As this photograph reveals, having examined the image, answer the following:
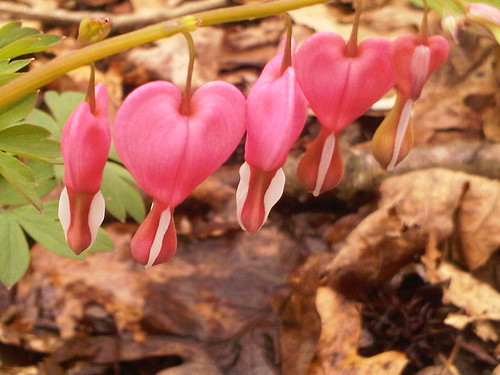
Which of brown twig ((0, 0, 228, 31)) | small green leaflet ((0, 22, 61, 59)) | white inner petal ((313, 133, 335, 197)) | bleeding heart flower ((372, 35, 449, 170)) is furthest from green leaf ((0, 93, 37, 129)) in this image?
brown twig ((0, 0, 228, 31))

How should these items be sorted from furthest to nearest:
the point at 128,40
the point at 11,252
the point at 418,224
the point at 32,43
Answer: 1. the point at 418,224
2. the point at 11,252
3. the point at 32,43
4. the point at 128,40

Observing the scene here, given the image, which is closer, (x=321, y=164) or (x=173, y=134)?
(x=173, y=134)

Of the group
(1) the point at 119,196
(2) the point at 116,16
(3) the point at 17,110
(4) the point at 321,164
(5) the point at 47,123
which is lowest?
(2) the point at 116,16

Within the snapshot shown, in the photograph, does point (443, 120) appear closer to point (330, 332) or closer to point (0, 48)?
point (330, 332)

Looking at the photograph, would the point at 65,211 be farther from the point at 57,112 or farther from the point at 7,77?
the point at 57,112

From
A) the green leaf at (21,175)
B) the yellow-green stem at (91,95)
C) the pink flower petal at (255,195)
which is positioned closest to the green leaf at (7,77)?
the green leaf at (21,175)

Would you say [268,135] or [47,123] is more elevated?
[268,135]

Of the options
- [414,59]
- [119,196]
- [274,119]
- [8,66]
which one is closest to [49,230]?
[119,196]
